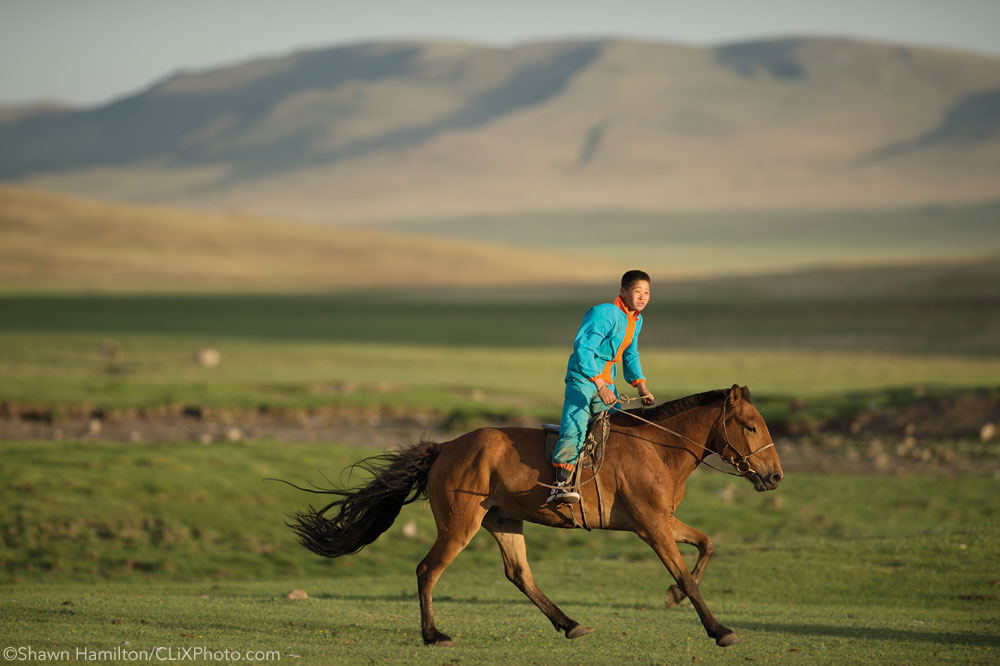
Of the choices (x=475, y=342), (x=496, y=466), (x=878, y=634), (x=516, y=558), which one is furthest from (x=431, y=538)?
(x=475, y=342)

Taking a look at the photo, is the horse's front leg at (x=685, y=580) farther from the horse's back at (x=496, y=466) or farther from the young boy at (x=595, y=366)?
the horse's back at (x=496, y=466)

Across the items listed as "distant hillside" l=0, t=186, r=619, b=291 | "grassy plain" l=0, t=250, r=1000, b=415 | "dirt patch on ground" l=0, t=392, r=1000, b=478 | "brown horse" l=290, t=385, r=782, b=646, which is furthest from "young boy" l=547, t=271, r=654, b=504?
"distant hillside" l=0, t=186, r=619, b=291

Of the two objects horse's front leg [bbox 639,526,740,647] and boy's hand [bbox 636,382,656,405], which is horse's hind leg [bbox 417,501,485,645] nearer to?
horse's front leg [bbox 639,526,740,647]

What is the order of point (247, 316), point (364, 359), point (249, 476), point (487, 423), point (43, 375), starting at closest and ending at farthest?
1. point (249, 476)
2. point (487, 423)
3. point (43, 375)
4. point (364, 359)
5. point (247, 316)

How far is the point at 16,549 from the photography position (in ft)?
54.9

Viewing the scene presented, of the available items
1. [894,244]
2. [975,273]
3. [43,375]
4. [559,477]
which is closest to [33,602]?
[559,477]

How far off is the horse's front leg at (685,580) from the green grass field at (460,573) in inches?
13.8

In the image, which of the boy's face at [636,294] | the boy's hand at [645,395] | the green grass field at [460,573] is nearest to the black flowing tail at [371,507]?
the green grass field at [460,573]

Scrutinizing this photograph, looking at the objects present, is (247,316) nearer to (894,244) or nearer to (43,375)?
(43,375)

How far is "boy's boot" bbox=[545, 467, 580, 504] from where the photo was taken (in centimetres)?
946

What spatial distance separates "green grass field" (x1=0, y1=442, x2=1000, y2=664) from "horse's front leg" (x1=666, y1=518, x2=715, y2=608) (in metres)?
0.49

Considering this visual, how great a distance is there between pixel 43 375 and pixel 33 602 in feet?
79.9

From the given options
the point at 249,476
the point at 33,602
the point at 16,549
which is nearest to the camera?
the point at 33,602

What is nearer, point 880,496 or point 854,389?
point 880,496
